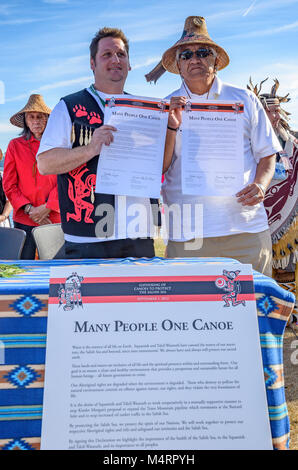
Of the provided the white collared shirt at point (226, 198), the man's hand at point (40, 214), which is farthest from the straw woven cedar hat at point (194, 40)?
the man's hand at point (40, 214)

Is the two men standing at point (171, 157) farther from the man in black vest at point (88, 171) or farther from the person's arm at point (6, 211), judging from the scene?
the person's arm at point (6, 211)

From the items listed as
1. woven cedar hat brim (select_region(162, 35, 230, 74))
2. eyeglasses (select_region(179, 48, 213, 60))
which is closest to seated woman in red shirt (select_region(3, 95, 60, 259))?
woven cedar hat brim (select_region(162, 35, 230, 74))

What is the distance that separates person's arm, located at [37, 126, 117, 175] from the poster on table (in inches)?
27.8

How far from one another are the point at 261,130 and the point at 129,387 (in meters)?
1.48

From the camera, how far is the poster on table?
1.08 meters

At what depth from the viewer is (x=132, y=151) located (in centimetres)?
182

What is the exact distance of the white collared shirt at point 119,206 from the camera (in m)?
1.90

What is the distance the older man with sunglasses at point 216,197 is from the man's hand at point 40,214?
4.84 ft

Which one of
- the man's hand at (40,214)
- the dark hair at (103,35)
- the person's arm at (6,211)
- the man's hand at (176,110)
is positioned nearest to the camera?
the man's hand at (176,110)

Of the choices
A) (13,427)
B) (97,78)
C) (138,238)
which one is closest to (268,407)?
(13,427)

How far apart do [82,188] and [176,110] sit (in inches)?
20.1

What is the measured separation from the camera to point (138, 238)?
1.93 meters
